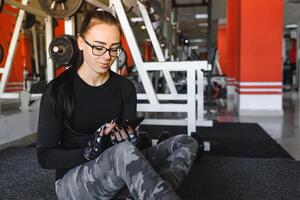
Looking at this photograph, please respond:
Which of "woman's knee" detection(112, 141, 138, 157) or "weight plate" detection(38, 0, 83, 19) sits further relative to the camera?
"weight plate" detection(38, 0, 83, 19)

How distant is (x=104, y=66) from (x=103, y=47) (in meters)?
0.06

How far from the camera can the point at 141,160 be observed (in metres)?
0.95

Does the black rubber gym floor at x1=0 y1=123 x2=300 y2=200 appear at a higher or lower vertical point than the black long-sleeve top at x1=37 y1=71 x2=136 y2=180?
lower

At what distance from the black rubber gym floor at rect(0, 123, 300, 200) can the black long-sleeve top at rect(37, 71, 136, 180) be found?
64 centimetres

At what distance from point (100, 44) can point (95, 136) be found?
29 centimetres

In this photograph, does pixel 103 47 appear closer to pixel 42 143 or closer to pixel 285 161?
pixel 42 143

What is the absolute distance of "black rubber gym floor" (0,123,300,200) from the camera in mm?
1624

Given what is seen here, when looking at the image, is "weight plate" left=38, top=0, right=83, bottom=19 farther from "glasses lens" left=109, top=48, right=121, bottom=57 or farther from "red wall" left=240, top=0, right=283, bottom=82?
"red wall" left=240, top=0, right=283, bottom=82

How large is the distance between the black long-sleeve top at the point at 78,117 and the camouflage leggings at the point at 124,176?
5 centimetres

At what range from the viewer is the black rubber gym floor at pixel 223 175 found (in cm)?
162

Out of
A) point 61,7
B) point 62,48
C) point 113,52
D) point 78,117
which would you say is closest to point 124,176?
point 78,117

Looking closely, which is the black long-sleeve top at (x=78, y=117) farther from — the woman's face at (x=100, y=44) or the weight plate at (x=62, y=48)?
the weight plate at (x=62, y=48)

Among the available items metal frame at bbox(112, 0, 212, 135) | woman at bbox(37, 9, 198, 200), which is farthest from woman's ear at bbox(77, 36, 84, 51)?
metal frame at bbox(112, 0, 212, 135)

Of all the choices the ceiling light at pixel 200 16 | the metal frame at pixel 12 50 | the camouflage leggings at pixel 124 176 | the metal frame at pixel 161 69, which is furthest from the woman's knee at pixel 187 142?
the ceiling light at pixel 200 16
